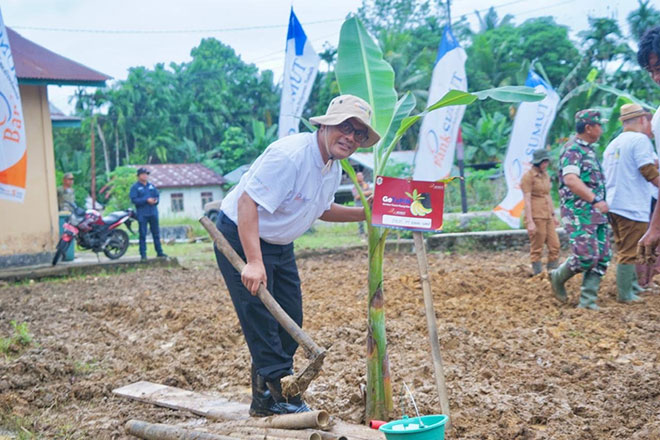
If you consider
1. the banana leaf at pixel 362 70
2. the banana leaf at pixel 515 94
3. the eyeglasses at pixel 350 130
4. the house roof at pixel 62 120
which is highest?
the house roof at pixel 62 120

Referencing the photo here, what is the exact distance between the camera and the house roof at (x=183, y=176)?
34.5 metres

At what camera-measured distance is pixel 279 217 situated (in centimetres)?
335

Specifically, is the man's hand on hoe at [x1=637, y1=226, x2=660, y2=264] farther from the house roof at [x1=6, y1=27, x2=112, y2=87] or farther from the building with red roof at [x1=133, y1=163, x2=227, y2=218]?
the building with red roof at [x1=133, y1=163, x2=227, y2=218]

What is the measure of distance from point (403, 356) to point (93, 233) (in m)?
8.65

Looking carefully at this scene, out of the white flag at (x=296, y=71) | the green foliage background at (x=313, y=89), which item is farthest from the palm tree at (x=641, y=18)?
the white flag at (x=296, y=71)

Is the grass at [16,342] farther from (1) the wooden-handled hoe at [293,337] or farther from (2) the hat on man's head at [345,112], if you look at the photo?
(2) the hat on man's head at [345,112]

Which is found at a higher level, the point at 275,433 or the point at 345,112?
the point at 345,112

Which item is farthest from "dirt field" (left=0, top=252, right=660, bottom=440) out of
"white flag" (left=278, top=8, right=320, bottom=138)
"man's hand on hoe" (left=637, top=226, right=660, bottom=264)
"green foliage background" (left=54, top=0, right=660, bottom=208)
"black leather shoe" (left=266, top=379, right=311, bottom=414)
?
"green foliage background" (left=54, top=0, right=660, bottom=208)

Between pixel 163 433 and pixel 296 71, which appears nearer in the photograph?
pixel 163 433

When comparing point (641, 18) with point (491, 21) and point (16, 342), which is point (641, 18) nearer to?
point (491, 21)

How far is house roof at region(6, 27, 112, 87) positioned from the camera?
34.6 ft

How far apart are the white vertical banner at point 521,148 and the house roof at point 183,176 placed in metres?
24.6

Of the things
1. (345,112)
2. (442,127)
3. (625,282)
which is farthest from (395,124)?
(442,127)

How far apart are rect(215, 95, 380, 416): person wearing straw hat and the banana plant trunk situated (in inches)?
14.7
